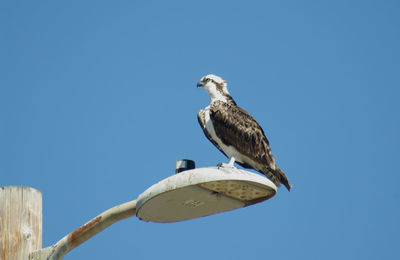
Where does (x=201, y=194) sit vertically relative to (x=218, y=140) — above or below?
below

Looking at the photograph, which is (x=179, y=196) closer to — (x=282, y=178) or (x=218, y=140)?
(x=282, y=178)

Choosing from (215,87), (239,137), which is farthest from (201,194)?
(215,87)

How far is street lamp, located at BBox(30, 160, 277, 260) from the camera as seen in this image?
4.04m

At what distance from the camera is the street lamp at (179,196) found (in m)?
4.04

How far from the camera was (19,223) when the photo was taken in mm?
4234

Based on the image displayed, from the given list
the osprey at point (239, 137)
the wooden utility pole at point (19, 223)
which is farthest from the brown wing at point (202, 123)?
the wooden utility pole at point (19, 223)

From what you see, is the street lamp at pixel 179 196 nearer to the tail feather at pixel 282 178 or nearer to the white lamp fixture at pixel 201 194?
the white lamp fixture at pixel 201 194

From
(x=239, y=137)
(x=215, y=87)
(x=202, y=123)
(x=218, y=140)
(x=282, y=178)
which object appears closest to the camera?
(x=282, y=178)

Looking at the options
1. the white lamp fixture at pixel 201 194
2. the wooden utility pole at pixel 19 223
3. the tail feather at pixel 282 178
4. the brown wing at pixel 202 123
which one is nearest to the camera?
the white lamp fixture at pixel 201 194

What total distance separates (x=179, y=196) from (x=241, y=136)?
3.76m

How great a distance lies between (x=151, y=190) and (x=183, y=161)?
49 cm

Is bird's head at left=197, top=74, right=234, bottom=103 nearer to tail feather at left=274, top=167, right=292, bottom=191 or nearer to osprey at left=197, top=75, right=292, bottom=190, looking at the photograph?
osprey at left=197, top=75, right=292, bottom=190

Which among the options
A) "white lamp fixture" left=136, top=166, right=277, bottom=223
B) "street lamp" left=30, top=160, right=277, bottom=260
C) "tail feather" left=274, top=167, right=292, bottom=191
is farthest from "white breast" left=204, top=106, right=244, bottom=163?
"street lamp" left=30, top=160, right=277, bottom=260

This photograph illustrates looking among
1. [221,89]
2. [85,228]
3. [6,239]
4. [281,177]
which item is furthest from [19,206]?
[221,89]
